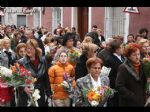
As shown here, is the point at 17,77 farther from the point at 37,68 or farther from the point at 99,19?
the point at 99,19

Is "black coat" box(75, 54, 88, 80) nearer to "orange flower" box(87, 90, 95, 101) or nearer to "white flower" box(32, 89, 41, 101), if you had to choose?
"white flower" box(32, 89, 41, 101)

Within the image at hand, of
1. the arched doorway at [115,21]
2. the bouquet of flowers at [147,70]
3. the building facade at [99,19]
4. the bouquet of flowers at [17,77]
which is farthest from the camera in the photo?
the arched doorway at [115,21]

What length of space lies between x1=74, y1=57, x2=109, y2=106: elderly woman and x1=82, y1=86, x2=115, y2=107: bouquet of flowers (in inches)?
3.3

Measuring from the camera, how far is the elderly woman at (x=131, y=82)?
807 cm

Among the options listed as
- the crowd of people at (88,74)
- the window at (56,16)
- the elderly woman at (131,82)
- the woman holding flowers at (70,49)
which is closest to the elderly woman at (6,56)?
the woman holding flowers at (70,49)

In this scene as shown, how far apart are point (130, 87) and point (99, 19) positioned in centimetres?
1379

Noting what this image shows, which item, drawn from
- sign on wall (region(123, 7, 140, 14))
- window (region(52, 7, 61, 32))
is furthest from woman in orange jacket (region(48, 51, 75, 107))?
window (region(52, 7, 61, 32))

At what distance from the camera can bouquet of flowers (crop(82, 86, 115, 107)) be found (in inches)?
301

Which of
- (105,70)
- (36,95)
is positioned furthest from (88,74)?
(36,95)

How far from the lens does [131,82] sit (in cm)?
810

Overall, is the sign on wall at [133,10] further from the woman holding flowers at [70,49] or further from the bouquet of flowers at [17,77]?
the bouquet of flowers at [17,77]
